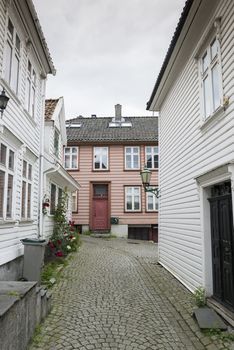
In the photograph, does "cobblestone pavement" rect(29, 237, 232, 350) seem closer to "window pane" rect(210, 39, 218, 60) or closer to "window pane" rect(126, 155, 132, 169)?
"window pane" rect(210, 39, 218, 60)

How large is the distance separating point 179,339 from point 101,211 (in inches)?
667

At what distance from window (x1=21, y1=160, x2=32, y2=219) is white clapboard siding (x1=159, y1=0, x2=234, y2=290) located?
4.14 meters

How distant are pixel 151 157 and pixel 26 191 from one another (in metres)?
14.4

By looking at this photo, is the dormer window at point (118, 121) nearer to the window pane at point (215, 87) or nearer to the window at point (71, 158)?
the window at point (71, 158)

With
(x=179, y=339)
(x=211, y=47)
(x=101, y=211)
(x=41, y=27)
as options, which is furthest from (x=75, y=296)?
(x=101, y=211)

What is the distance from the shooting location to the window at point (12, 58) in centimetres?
703

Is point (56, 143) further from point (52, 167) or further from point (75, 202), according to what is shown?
point (75, 202)

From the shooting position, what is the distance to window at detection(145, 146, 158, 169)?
2200cm

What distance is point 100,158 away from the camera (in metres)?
22.2

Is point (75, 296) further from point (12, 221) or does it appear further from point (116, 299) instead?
→ point (12, 221)

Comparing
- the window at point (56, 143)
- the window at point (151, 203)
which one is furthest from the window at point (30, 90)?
the window at point (151, 203)

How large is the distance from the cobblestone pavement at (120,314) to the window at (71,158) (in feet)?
→ 41.7

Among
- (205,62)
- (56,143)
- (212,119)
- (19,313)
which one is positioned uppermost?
(205,62)

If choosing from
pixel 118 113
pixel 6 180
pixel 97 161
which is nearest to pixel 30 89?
pixel 6 180
